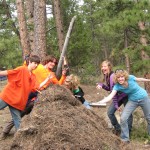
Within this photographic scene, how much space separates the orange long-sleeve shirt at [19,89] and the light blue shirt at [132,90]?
166 centimetres

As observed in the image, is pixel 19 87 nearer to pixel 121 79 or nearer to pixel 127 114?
pixel 121 79

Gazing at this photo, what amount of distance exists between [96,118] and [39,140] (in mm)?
1625

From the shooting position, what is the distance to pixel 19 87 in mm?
6305

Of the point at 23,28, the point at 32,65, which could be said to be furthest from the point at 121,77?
the point at 23,28

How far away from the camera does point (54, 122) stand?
5.18 m

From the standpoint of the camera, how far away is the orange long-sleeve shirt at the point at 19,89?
20.3 feet

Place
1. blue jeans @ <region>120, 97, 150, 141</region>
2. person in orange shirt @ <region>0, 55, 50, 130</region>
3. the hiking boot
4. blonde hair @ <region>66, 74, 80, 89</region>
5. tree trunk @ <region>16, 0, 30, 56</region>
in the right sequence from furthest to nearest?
tree trunk @ <region>16, 0, 30, 56</region>
the hiking boot
blonde hair @ <region>66, 74, 80, 89</region>
blue jeans @ <region>120, 97, 150, 141</region>
person in orange shirt @ <region>0, 55, 50, 130</region>

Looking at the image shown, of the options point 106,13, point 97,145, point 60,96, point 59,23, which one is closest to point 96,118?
point 60,96

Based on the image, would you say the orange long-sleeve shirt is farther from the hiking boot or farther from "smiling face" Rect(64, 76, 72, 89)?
the hiking boot

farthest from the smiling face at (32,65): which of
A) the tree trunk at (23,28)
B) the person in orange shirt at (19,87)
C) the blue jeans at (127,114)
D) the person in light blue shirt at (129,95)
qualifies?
the tree trunk at (23,28)

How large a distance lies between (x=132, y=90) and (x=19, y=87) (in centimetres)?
216

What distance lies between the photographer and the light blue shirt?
637 cm

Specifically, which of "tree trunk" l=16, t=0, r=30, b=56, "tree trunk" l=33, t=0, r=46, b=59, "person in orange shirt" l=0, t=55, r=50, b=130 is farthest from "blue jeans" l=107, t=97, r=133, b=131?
"tree trunk" l=16, t=0, r=30, b=56

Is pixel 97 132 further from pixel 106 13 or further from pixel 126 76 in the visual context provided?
pixel 106 13
